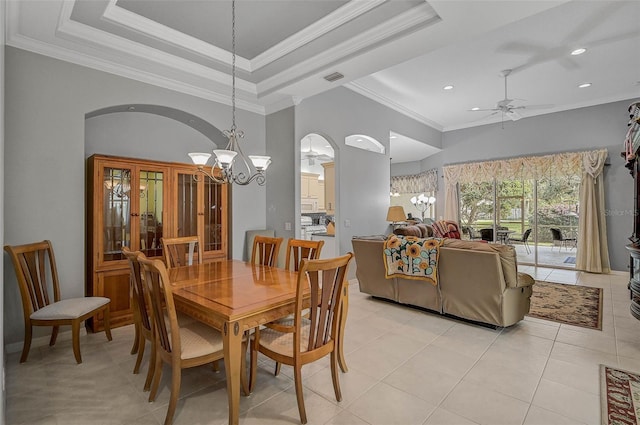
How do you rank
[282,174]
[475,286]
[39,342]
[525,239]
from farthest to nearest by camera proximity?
[525,239] < [282,174] < [475,286] < [39,342]

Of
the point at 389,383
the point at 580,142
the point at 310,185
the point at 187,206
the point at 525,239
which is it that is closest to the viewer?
the point at 389,383

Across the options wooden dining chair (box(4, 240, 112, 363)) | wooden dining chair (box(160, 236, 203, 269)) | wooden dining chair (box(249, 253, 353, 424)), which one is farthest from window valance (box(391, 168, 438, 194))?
wooden dining chair (box(4, 240, 112, 363))

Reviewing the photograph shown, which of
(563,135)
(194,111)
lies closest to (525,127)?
(563,135)

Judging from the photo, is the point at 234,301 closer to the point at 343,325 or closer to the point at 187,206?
the point at 343,325

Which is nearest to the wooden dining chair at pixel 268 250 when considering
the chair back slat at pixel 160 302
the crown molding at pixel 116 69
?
the chair back slat at pixel 160 302

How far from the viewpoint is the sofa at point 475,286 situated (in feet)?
10.5

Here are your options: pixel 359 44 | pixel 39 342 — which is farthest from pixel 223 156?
pixel 39 342

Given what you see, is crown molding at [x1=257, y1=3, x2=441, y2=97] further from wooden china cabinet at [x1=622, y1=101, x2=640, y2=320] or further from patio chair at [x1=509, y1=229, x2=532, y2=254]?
patio chair at [x1=509, y1=229, x2=532, y2=254]

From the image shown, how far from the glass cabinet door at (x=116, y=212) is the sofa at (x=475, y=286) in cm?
317

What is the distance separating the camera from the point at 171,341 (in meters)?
1.88

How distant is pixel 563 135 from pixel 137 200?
7786 mm

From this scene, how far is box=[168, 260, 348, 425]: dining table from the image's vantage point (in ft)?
5.81

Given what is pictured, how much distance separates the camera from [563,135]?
6.54 metres

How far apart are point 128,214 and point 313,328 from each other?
2.69 metres
